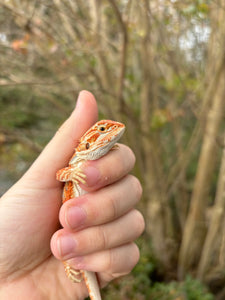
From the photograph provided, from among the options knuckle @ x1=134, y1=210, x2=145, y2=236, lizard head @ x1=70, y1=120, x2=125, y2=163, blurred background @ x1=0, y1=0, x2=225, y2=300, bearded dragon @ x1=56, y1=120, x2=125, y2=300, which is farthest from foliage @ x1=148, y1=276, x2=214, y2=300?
lizard head @ x1=70, y1=120, x2=125, y2=163

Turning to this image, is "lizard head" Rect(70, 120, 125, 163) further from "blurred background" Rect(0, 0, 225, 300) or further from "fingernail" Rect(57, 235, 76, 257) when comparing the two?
"blurred background" Rect(0, 0, 225, 300)

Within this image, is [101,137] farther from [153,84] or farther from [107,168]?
[153,84]

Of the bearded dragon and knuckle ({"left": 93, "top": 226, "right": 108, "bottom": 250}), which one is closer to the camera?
the bearded dragon

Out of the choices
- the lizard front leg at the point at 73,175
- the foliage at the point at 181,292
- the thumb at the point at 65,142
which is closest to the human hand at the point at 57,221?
the thumb at the point at 65,142

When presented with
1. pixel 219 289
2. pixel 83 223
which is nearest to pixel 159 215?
pixel 219 289

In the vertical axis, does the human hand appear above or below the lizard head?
below

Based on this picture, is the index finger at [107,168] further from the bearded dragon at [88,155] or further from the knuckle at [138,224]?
the knuckle at [138,224]
